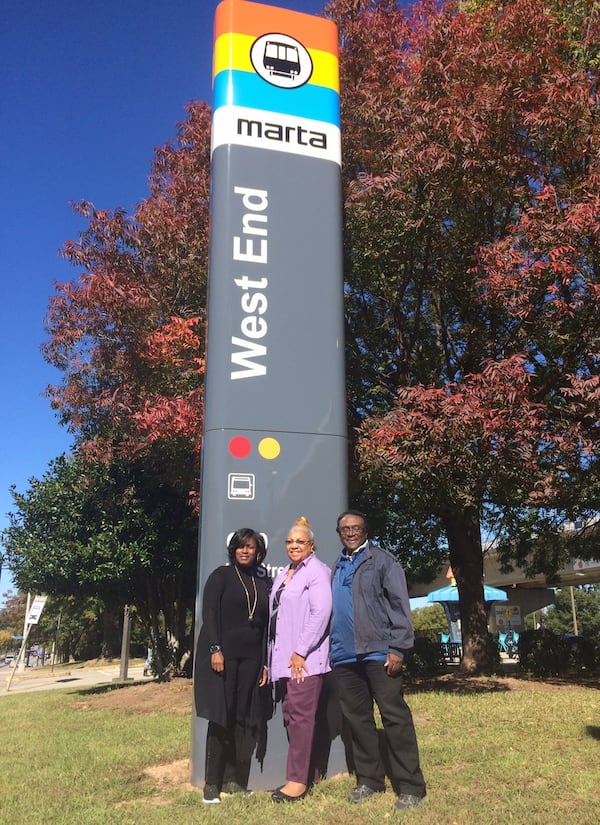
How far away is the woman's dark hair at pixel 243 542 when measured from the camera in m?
4.62

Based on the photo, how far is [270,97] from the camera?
5910 millimetres

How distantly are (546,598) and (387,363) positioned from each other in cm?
2806

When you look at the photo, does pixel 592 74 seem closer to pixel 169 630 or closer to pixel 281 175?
pixel 281 175

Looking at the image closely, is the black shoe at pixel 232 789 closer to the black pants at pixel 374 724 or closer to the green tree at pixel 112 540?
the black pants at pixel 374 724

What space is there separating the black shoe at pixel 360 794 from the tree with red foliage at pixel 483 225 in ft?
11.4

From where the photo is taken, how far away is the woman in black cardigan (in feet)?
14.3

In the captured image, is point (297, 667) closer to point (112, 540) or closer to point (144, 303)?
point (144, 303)

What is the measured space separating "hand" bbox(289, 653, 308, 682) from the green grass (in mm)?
766

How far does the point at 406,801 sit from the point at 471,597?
7.83m

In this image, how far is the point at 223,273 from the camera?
214 inches

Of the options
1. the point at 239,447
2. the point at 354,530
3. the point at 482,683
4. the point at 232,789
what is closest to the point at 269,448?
the point at 239,447

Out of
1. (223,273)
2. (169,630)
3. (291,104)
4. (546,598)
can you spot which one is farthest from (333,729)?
(546,598)

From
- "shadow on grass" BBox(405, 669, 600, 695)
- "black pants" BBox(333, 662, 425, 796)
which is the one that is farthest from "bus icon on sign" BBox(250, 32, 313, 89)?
"shadow on grass" BBox(405, 669, 600, 695)

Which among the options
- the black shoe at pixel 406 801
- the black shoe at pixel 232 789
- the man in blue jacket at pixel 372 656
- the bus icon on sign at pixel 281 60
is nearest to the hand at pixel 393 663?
the man in blue jacket at pixel 372 656
